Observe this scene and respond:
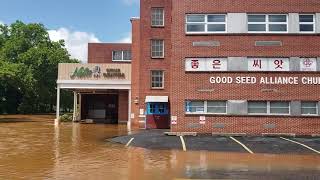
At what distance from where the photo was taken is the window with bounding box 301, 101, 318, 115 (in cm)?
2873

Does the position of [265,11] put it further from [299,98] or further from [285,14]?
[299,98]

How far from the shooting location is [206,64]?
29.2 m

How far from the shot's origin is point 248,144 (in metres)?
24.4

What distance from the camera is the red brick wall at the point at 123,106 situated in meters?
Result: 51.1

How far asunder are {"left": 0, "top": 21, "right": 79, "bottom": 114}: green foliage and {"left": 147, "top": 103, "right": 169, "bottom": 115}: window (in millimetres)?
37654

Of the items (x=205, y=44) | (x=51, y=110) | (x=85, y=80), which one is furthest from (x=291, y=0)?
(x=51, y=110)

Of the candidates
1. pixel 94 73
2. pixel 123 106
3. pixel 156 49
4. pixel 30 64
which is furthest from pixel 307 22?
pixel 30 64

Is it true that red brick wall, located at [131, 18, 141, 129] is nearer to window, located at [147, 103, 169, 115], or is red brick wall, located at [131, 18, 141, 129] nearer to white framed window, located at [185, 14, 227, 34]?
window, located at [147, 103, 169, 115]

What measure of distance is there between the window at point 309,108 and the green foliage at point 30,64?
2058 inches

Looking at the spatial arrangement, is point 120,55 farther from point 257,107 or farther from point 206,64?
point 257,107

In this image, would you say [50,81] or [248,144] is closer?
[248,144]

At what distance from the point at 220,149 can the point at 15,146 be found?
32.9ft

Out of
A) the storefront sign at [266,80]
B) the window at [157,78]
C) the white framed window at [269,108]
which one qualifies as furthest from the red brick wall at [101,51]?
the white framed window at [269,108]

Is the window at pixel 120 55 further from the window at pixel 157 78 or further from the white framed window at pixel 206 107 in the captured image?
the white framed window at pixel 206 107
